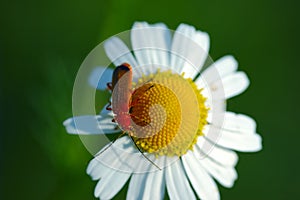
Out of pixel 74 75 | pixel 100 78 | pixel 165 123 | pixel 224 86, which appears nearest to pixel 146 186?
pixel 165 123

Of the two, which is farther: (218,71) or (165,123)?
(218,71)

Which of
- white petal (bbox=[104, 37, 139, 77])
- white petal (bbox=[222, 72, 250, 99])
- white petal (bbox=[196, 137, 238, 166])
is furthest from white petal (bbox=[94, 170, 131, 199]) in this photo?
white petal (bbox=[222, 72, 250, 99])

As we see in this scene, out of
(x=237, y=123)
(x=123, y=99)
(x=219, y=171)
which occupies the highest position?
(x=123, y=99)

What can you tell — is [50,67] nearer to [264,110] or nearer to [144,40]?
[144,40]

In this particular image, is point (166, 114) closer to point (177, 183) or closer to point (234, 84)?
point (177, 183)

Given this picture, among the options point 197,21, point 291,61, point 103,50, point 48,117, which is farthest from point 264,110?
point 48,117

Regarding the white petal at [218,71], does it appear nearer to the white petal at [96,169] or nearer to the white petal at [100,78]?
the white petal at [100,78]

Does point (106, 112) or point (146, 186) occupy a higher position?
point (106, 112)

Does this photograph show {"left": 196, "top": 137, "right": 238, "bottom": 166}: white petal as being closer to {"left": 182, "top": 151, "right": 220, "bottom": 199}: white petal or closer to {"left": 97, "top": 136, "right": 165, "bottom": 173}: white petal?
{"left": 182, "top": 151, "right": 220, "bottom": 199}: white petal
